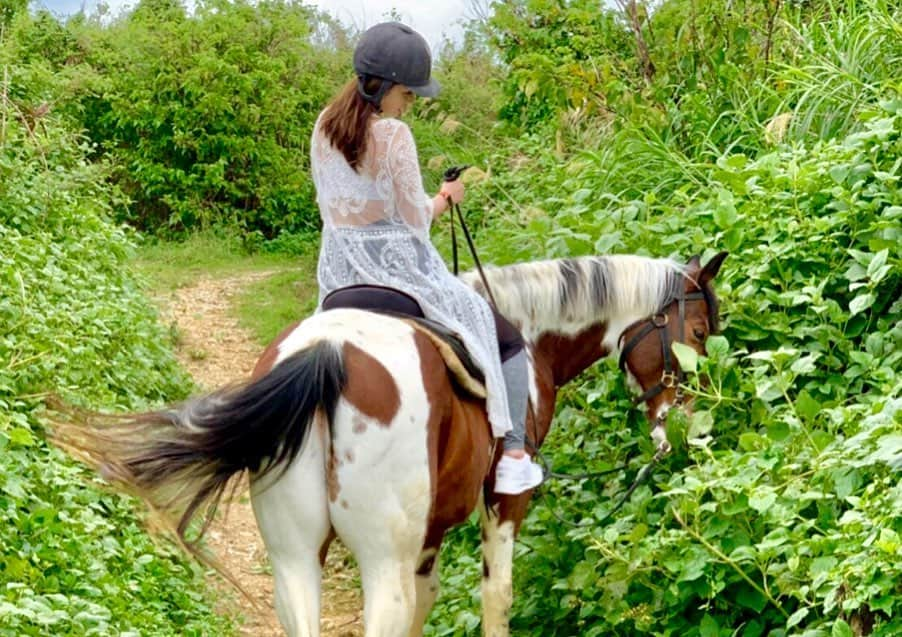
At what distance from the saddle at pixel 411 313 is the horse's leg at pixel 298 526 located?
584 mm

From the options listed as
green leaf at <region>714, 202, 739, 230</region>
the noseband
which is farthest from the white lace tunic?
green leaf at <region>714, 202, 739, 230</region>

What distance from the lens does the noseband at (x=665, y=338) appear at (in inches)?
207

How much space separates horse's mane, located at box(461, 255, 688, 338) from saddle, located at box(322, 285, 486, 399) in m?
0.88

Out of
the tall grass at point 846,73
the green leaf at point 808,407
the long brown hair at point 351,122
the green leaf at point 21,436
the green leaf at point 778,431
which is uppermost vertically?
the long brown hair at point 351,122

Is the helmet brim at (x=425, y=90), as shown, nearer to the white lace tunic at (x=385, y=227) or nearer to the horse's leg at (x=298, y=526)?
the white lace tunic at (x=385, y=227)

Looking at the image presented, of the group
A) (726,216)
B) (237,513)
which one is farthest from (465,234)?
(237,513)

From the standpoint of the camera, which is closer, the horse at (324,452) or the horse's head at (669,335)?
the horse at (324,452)

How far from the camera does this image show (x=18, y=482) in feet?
15.5

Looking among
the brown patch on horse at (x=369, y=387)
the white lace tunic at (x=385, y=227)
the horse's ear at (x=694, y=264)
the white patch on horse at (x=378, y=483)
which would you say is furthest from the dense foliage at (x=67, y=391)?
the horse's ear at (x=694, y=264)

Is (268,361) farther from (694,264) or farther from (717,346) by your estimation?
(694,264)

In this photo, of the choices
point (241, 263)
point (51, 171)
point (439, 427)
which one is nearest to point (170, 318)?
point (51, 171)

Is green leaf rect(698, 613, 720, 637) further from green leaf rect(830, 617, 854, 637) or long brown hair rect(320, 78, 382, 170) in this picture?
long brown hair rect(320, 78, 382, 170)

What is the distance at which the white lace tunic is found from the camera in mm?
4293

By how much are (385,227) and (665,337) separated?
4.80ft
